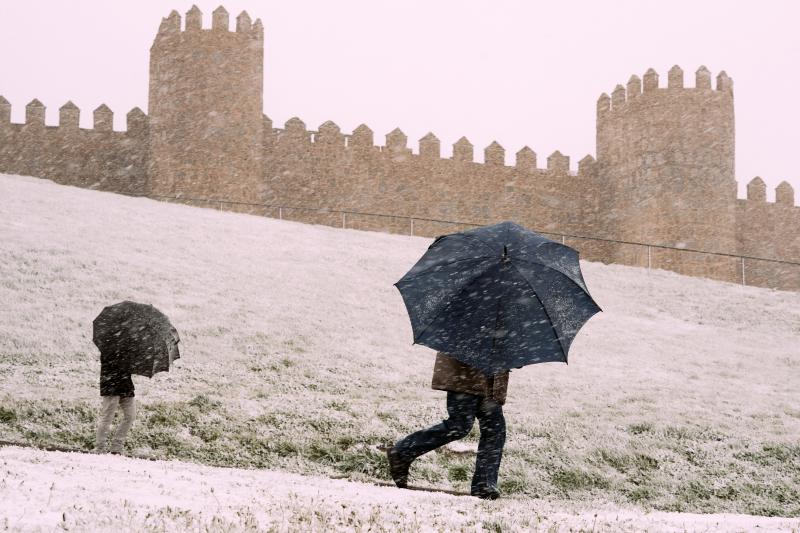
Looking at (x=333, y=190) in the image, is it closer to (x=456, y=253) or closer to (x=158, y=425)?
(x=158, y=425)

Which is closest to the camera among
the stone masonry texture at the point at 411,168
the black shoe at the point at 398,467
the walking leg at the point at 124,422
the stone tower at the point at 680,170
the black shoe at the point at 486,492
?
the black shoe at the point at 486,492

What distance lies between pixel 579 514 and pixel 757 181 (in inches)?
1277

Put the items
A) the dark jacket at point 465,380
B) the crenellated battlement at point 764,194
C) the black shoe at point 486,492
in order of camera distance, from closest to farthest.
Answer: the dark jacket at point 465,380 < the black shoe at point 486,492 < the crenellated battlement at point 764,194

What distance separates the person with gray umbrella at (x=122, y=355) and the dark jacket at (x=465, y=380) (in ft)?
9.30

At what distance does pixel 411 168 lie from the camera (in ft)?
108

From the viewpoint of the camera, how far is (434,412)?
35.1ft

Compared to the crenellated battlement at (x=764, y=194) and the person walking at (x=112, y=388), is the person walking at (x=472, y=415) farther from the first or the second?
the crenellated battlement at (x=764, y=194)

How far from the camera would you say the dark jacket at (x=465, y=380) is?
6043mm

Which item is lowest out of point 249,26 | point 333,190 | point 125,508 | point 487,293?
point 125,508

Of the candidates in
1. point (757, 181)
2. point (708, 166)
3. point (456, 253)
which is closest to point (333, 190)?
point (708, 166)

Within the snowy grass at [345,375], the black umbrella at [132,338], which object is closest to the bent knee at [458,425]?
the snowy grass at [345,375]

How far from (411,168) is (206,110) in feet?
25.0

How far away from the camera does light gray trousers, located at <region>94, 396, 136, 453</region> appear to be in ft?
25.3

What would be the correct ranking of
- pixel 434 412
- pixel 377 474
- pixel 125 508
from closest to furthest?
pixel 125 508 < pixel 377 474 < pixel 434 412
